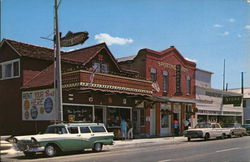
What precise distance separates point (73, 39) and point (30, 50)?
29.3 feet

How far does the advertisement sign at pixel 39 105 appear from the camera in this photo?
2312 cm

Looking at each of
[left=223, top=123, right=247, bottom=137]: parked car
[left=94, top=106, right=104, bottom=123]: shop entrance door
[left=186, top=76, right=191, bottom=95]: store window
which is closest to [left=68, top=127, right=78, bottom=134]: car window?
[left=94, top=106, right=104, bottom=123]: shop entrance door

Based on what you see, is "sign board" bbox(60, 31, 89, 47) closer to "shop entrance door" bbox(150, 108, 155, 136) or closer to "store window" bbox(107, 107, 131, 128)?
"store window" bbox(107, 107, 131, 128)

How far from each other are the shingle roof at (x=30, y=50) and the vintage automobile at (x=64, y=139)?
10566 millimetres

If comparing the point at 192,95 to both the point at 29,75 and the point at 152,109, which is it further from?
the point at 29,75

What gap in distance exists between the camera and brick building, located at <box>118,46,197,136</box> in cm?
3166

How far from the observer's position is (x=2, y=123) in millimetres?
27141

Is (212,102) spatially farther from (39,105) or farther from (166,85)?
(39,105)

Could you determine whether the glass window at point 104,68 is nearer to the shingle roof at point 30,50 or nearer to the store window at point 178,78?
the shingle roof at point 30,50

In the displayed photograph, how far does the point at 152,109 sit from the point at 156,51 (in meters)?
5.52

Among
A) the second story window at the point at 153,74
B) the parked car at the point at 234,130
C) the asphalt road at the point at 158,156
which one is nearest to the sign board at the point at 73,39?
the asphalt road at the point at 158,156

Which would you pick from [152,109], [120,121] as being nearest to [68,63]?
[120,121]

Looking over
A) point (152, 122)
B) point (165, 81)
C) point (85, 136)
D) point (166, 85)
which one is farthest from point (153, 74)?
point (85, 136)

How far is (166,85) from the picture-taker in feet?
112
